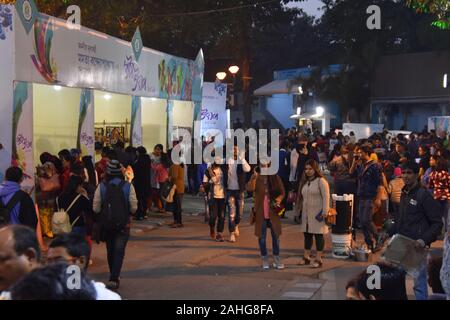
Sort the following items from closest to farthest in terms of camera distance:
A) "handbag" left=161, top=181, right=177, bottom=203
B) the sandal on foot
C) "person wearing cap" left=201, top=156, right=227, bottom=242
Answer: the sandal on foot → "person wearing cap" left=201, top=156, right=227, bottom=242 → "handbag" left=161, top=181, right=177, bottom=203

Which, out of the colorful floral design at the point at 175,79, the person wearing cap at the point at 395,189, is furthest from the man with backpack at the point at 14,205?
the colorful floral design at the point at 175,79

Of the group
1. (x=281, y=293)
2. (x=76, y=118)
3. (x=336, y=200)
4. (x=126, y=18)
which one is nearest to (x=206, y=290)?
(x=281, y=293)

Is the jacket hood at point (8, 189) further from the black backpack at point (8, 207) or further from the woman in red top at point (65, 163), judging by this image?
the woman in red top at point (65, 163)

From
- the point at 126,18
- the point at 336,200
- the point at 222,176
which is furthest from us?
the point at 126,18

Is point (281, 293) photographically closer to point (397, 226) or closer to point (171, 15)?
point (397, 226)

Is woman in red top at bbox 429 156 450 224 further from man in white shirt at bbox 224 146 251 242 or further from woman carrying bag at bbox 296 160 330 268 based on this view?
man in white shirt at bbox 224 146 251 242

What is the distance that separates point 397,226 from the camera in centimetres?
784

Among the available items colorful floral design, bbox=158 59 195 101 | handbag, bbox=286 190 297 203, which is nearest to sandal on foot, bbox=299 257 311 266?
handbag, bbox=286 190 297 203

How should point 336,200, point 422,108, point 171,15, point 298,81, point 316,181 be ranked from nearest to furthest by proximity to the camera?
point 316,181 < point 336,200 < point 171,15 < point 422,108 < point 298,81

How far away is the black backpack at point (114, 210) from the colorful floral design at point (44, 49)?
4.76 m

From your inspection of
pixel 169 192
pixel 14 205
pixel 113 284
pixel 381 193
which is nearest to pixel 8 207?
pixel 14 205

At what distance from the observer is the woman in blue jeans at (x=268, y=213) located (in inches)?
414

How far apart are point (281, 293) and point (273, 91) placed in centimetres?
3935

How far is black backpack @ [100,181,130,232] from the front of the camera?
29.3 ft
